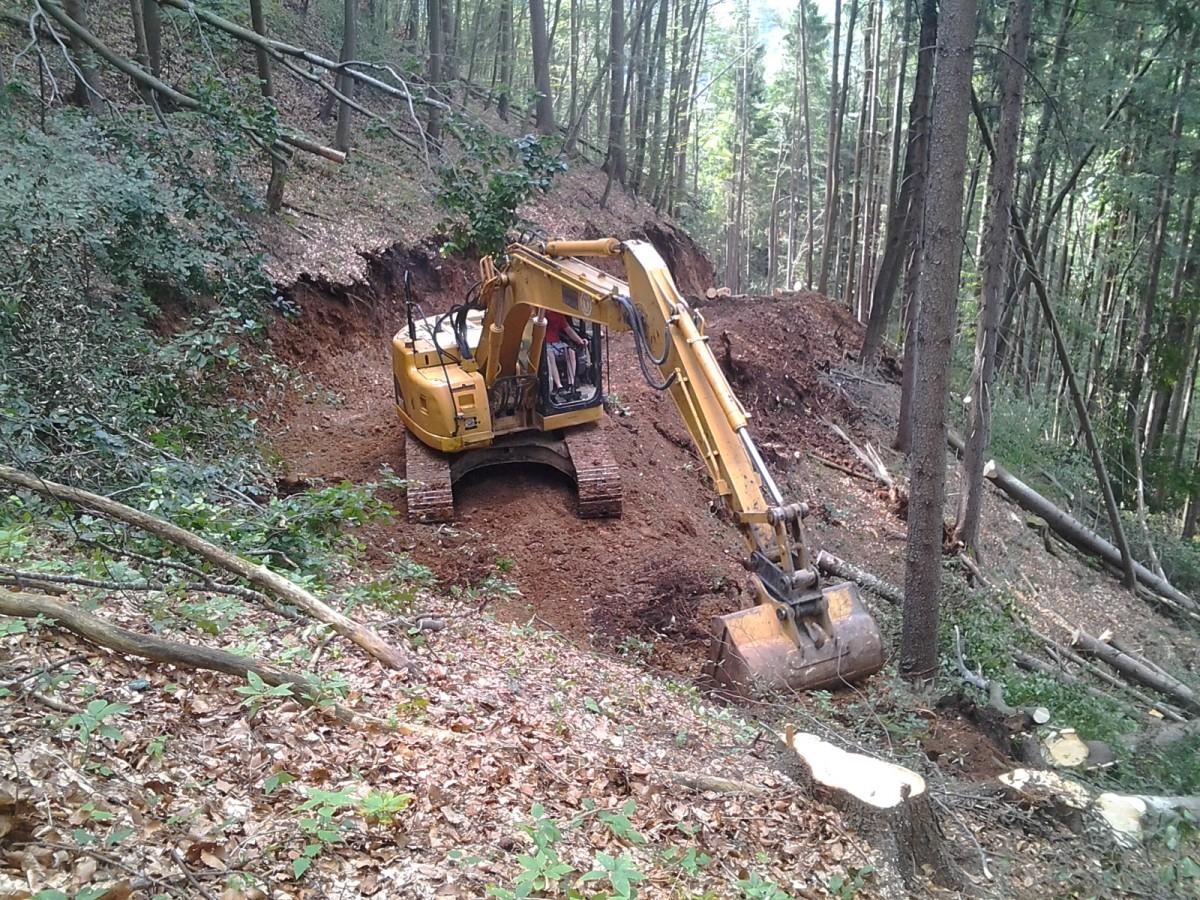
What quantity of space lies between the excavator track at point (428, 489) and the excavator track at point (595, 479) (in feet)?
4.78

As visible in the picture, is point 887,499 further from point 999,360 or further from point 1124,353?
point 1124,353

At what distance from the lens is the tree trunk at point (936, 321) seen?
623 centimetres

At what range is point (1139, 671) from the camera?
916 centimetres

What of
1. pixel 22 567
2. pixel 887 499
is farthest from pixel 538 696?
pixel 887 499

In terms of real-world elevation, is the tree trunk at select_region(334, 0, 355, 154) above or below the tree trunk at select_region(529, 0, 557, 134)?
below

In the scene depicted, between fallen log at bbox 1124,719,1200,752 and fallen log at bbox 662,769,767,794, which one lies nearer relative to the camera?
fallen log at bbox 662,769,767,794

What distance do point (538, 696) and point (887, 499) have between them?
921 centimetres

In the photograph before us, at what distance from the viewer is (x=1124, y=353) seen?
2148cm

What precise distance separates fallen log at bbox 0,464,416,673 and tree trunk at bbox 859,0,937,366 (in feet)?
33.4

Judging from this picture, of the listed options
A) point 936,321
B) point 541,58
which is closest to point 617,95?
point 541,58

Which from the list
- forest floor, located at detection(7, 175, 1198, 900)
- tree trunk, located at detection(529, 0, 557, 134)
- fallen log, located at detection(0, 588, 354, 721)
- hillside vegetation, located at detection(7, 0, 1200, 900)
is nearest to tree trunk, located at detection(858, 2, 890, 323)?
hillside vegetation, located at detection(7, 0, 1200, 900)

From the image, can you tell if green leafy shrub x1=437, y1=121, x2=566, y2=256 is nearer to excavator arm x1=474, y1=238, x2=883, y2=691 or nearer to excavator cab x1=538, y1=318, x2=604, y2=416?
excavator cab x1=538, y1=318, x2=604, y2=416

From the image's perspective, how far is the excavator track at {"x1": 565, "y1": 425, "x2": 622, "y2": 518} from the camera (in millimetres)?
9531

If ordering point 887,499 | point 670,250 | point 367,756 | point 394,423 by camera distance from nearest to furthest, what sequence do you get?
point 367,756, point 394,423, point 887,499, point 670,250
